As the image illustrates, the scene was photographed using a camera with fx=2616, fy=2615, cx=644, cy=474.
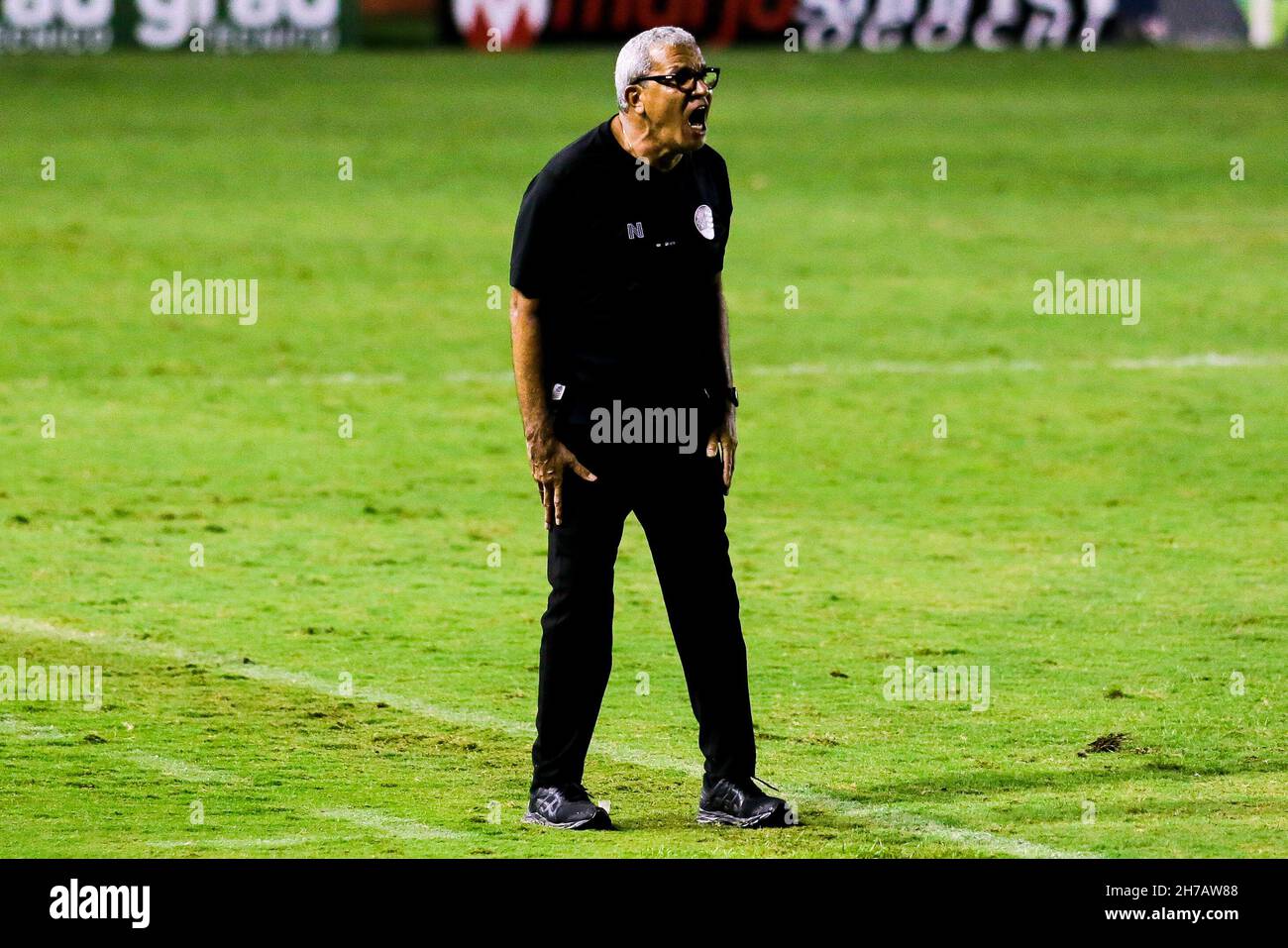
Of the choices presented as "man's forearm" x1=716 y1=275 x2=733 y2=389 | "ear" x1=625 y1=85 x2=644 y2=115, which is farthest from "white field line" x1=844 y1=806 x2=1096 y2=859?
"ear" x1=625 y1=85 x2=644 y2=115

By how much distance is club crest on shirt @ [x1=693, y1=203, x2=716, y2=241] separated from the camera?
6594mm

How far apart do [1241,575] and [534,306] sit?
184 inches

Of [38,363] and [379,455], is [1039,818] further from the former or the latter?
[38,363]

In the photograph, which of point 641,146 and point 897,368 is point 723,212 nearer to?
point 641,146

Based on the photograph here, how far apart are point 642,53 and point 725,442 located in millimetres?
1029

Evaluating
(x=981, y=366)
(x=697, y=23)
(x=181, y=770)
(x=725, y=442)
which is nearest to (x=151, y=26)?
(x=697, y=23)

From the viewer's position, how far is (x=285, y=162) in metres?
25.4

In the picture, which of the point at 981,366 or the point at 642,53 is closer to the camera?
the point at 642,53

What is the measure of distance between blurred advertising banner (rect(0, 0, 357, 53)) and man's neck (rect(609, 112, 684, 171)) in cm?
2986

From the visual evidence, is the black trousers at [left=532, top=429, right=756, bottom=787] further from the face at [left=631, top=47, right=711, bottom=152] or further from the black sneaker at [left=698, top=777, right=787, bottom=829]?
the face at [left=631, top=47, right=711, bottom=152]

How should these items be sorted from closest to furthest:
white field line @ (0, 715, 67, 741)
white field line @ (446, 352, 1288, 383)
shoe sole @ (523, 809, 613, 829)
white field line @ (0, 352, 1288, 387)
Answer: shoe sole @ (523, 809, 613, 829) → white field line @ (0, 715, 67, 741) → white field line @ (0, 352, 1288, 387) → white field line @ (446, 352, 1288, 383)

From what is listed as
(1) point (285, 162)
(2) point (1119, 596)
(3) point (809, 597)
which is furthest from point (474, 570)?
(1) point (285, 162)

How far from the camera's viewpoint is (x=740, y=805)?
669cm

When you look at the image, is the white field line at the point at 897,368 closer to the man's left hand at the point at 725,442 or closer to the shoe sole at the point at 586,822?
the man's left hand at the point at 725,442
